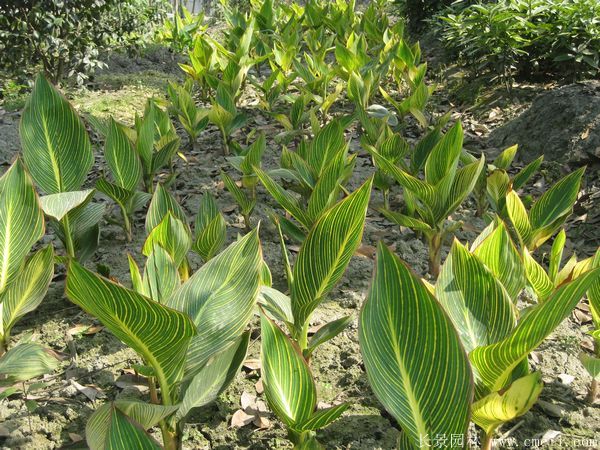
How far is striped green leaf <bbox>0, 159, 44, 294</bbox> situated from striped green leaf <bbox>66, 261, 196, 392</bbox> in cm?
71

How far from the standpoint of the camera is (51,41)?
4656 millimetres

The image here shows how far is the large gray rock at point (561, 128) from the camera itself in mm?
3246

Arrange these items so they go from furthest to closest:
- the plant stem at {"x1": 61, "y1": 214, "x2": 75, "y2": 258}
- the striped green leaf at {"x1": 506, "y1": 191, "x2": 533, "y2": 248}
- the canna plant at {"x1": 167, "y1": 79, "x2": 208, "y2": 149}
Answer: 1. the canna plant at {"x1": 167, "y1": 79, "x2": 208, "y2": 149}
2. the plant stem at {"x1": 61, "y1": 214, "x2": 75, "y2": 258}
3. the striped green leaf at {"x1": 506, "y1": 191, "x2": 533, "y2": 248}

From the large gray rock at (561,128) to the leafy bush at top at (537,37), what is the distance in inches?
23.1

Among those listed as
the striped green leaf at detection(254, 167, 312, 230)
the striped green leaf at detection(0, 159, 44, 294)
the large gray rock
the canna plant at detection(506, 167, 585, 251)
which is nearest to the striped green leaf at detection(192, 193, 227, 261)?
the striped green leaf at detection(254, 167, 312, 230)

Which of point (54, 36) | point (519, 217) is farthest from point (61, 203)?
point (54, 36)

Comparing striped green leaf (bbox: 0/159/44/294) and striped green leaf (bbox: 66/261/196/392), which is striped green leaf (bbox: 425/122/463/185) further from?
striped green leaf (bbox: 0/159/44/294)

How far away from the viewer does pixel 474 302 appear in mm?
1368

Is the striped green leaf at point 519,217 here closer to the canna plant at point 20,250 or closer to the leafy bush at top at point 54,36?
the canna plant at point 20,250

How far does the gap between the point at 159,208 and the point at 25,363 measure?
0.73 meters

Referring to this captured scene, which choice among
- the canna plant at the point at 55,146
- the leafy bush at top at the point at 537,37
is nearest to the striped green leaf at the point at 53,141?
the canna plant at the point at 55,146

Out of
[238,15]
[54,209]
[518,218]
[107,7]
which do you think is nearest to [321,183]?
[518,218]

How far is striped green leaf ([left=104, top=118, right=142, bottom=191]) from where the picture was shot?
2.37 m

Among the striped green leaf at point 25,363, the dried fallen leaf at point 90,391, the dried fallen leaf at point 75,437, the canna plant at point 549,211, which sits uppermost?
the canna plant at point 549,211
